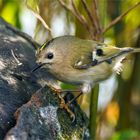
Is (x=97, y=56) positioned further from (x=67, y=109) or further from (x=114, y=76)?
(x=114, y=76)

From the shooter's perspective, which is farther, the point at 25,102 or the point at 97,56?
the point at 97,56

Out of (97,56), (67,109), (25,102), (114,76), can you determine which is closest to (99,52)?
(97,56)

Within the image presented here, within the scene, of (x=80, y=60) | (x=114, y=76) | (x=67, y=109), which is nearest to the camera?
(x=67, y=109)

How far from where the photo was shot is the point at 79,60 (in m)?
3.46

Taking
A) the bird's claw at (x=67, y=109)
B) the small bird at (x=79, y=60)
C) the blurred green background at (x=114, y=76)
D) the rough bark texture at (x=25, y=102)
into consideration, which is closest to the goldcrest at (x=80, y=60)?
the small bird at (x=79, y=60)

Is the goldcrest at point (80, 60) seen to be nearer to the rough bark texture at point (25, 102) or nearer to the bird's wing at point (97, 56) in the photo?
the bird's wing at point (97, 56)

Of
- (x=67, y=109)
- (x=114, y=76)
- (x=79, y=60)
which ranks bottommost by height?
(x=114, y=76)

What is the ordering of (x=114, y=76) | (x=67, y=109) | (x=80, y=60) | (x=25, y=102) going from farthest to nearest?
(x=114, y=76), (x=80, y=60), (x=67, y=109), (x=25, y=102)

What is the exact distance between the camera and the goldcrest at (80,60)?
339 centimetres

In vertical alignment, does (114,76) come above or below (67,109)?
below

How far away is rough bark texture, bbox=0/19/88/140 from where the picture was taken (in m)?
2.49

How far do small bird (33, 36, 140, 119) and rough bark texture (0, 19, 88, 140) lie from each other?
11cm

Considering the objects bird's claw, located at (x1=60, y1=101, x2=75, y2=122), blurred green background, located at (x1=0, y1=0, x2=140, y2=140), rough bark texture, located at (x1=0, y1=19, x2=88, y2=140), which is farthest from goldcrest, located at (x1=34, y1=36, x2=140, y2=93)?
blurred green background, located at (x1=0, y1=0, x2=140, y2=140)

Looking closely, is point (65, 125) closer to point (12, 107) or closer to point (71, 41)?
point (12, 107)
